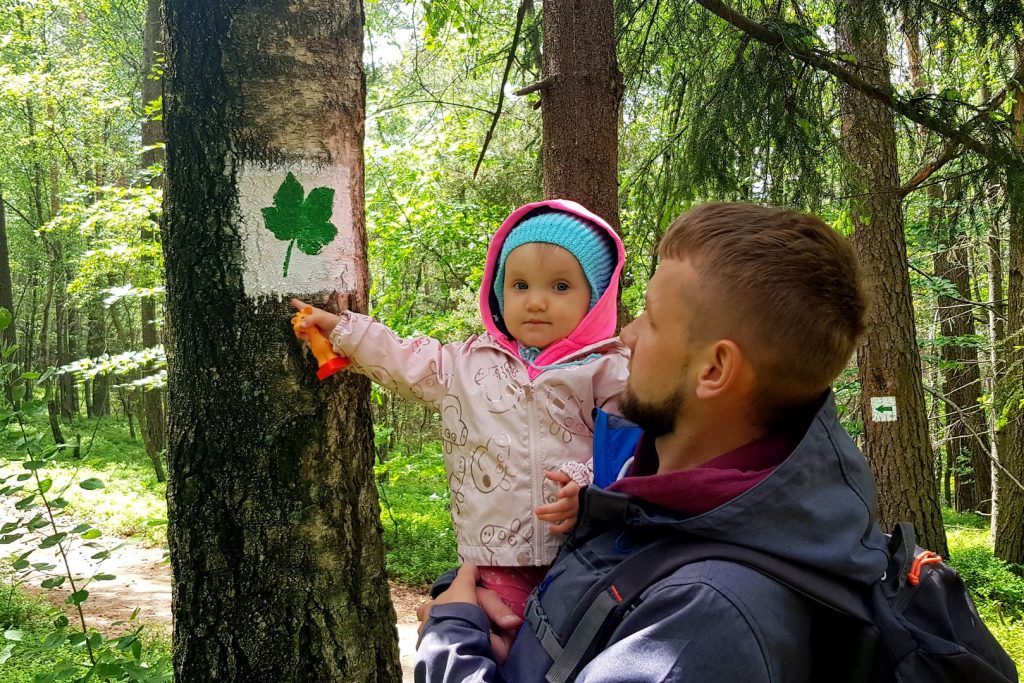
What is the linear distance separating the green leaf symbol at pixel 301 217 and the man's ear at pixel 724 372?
3.62 feet

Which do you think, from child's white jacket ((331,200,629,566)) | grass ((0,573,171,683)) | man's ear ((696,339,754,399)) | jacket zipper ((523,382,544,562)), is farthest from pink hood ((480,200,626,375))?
grass ((0,573,171,683))

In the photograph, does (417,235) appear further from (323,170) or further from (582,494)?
(582,494)

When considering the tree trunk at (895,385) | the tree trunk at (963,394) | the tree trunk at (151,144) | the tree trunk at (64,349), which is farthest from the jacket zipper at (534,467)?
the tree trunk at (64,349)

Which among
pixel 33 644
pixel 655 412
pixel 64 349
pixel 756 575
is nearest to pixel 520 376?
pixel 655 412

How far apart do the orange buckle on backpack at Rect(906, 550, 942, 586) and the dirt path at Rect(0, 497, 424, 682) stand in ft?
15.7

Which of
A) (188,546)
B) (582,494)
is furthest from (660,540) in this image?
(188,546)

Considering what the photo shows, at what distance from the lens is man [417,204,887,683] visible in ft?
3.19

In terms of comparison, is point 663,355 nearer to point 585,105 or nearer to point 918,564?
point 918,564

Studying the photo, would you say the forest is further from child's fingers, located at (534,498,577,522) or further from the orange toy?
child's fingers, located at (534,498,577,522)

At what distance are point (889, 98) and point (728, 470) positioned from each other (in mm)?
3545

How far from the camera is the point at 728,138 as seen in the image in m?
4.06

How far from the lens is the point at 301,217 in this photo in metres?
1.82

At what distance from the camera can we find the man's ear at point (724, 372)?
116 cm

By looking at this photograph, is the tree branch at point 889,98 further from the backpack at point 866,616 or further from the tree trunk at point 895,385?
the backpack at point 866,616
